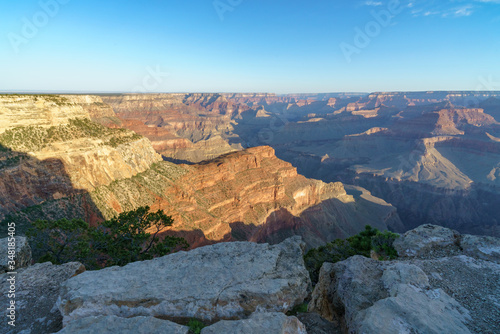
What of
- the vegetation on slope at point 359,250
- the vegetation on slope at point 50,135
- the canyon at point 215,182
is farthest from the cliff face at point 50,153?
the vegetation on slope at point 359,250

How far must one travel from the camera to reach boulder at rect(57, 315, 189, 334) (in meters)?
7.24

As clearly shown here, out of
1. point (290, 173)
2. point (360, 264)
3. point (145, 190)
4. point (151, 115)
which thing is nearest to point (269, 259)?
point (360, 264)

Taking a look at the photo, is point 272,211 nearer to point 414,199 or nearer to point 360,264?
point 360,264

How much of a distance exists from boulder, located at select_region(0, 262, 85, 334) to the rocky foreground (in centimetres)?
5

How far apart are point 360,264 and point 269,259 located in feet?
16.6

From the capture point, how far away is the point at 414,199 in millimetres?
109188

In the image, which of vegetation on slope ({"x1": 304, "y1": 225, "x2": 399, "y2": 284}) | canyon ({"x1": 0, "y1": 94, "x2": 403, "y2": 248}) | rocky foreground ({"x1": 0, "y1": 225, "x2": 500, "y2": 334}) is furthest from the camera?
canyon ({"x1": 0, "y1": 94, "x2": 403, "y2": 248})

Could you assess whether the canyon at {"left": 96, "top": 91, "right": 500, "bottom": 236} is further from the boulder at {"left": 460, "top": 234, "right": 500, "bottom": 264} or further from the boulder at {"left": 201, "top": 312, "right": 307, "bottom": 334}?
the boulder at {"left": 201, "top": 312, "right": 307, "bottom": 334}

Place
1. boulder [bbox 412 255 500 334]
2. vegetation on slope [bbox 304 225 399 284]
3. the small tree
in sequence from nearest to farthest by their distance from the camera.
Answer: boulder [bbox 412 255 500 334]
vegetation on slope [bbox 304 225 399 284]
the small tree

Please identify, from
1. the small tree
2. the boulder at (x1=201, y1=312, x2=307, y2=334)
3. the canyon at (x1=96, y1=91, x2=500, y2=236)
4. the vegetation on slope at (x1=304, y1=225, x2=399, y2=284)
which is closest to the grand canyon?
the boulder at (x1=201, y1=312, x2=307, y2=334)

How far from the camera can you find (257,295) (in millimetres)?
9250

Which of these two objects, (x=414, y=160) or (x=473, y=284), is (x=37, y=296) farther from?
(x=414, y=160)

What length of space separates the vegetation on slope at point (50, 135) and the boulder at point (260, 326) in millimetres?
35814

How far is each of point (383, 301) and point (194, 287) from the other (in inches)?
303
